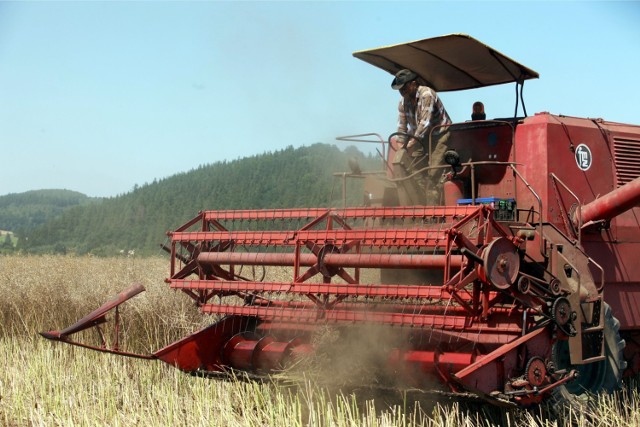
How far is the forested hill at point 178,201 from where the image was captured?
65000 millimetres

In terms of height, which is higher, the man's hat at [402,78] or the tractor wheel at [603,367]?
the man's hat at [402,78]

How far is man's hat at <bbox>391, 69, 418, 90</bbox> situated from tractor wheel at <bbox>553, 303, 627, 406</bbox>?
307cm

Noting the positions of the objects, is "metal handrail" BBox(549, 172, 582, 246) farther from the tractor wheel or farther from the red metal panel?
the red metal panel

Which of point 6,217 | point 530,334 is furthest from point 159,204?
point 6,217

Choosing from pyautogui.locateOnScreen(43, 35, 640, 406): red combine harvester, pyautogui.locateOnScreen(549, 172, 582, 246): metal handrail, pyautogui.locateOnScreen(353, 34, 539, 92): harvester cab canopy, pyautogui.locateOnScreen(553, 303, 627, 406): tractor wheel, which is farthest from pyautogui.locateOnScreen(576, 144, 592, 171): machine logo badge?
pyautogui.locateOnScreen(553, 303, 627, 406): tractor wheel

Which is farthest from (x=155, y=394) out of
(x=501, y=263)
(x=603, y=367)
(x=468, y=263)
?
(x=603, y=367)

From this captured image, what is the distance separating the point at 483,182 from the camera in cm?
745

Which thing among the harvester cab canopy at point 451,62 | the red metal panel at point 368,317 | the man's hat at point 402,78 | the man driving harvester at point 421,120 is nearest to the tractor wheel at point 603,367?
the red metal panel at point 368,317

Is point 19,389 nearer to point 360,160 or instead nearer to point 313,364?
point 313,364

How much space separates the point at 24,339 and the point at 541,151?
6631 mm

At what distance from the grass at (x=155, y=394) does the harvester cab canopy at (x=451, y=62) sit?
3.31m

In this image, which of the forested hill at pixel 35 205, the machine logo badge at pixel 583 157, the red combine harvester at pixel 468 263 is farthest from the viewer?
the forested hill at pixel 35 205

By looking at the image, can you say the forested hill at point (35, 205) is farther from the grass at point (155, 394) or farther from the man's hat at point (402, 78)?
the man's hat at point (402, 78)

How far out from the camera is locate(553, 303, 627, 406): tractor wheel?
666 centimetres
